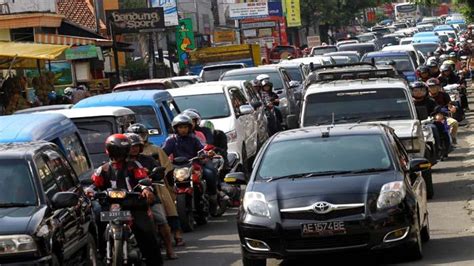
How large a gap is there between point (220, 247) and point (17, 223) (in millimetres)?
4987

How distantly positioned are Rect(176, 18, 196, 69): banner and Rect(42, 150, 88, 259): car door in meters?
38.7

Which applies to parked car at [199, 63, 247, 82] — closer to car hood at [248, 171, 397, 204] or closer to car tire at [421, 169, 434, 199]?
car tire at [421, 169, 434, 199]

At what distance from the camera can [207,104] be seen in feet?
76.9

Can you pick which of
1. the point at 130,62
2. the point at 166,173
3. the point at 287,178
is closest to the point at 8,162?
the point at 287,178

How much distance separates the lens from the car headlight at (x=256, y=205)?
12.6m

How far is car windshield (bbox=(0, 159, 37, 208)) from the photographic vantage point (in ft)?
37.9

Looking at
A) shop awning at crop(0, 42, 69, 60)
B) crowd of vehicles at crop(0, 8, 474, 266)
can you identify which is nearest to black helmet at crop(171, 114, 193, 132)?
crowd of vehicles at crop(0, 8, 474, 266)

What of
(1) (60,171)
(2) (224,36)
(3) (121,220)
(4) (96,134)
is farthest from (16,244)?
(2) (224,36)

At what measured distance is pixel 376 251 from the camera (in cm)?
1245

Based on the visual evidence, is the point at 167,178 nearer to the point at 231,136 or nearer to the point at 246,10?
the point at 231,136

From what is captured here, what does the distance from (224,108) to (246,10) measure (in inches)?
2289

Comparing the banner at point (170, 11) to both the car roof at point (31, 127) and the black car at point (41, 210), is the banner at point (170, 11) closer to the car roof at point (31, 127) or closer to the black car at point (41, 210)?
the car roof at point (31, 127)

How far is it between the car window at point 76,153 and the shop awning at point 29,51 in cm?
1118

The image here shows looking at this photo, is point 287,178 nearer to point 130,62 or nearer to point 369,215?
point 369,215
